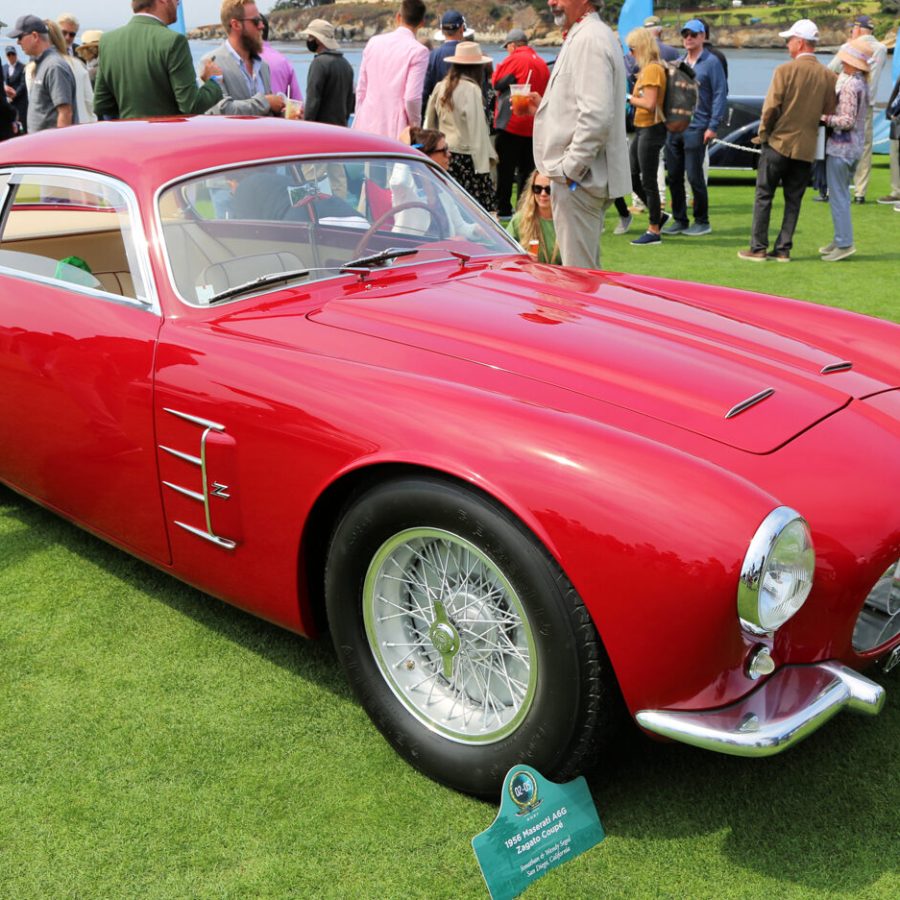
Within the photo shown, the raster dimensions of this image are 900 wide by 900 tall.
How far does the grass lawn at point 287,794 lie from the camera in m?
2.21

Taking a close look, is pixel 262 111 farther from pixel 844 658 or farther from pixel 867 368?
pixel 844 658

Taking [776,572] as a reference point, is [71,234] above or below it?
above

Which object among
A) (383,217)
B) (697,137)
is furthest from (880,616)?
(697,137)

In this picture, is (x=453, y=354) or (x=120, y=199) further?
(x=120, y=199)

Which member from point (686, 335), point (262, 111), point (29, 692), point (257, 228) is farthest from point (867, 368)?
point (262, 111)

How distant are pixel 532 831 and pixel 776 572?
74 centimetres

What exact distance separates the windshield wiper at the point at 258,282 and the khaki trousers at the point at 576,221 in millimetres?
2666

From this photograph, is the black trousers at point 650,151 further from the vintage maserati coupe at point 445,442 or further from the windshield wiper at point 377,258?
the windshield wiper at point 377,258

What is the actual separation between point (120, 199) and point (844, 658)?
243 centimetres

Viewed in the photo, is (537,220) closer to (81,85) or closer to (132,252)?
(132,252)

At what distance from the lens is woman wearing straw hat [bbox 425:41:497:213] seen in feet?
26.5

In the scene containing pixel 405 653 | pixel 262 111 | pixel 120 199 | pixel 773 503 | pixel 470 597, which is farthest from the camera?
pixel 262 111

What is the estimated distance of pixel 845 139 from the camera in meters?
8.67

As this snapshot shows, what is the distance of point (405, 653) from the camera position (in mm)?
2582
